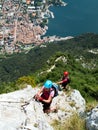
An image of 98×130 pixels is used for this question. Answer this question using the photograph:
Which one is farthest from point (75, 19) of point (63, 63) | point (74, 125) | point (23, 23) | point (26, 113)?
point (74, 125)

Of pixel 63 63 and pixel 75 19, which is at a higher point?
pixel 63 63

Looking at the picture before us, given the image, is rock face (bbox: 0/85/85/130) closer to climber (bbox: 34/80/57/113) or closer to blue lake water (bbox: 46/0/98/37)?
climber (bbox: 34/80/57/113)

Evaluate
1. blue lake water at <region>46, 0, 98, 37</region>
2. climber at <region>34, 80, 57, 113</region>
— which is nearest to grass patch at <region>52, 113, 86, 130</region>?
climber at <region>34, 80, 57, 113</region>

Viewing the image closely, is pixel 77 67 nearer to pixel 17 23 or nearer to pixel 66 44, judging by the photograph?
pixel 66 44

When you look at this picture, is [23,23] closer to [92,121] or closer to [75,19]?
[75,19]

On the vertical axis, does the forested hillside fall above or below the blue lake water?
above

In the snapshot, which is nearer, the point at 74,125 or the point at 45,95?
the point at 74,125

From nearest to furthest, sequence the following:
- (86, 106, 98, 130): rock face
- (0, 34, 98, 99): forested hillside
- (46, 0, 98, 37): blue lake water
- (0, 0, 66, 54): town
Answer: (86, 106, 98, 130): rock face → (0, 34, 98, 99): forested hillside → (46, 0, 98, 37): blue lake water → (0, 0, 66, 54): town
